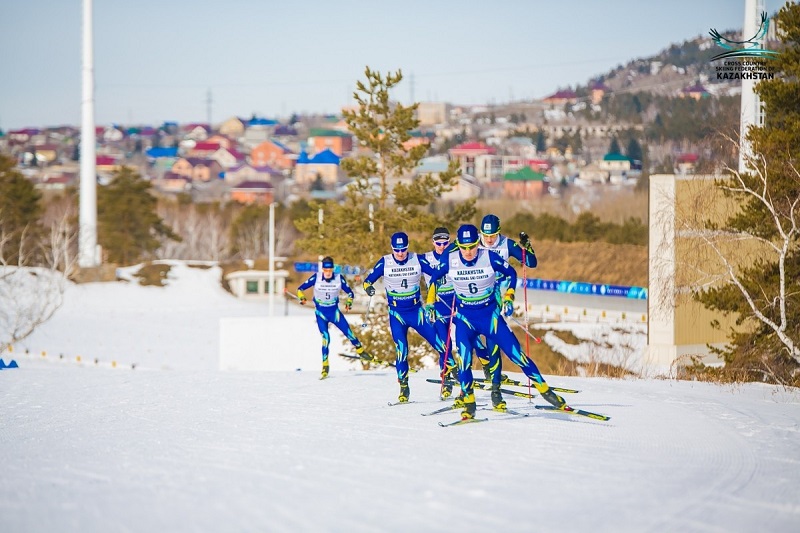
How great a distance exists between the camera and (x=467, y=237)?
1316 centimetres

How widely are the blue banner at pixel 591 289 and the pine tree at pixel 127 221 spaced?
38.3 meters

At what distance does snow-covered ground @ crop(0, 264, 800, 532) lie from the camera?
8.78 metres

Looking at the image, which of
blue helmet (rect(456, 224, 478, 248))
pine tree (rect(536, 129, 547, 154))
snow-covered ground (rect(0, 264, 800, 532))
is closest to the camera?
snow-covered ground (rect(0, 264, 800, 532))

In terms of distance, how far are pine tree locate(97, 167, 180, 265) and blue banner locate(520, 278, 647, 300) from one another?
38298 millimetres

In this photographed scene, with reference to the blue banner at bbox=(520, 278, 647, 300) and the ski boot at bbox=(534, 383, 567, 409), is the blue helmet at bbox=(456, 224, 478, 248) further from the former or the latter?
the blue banner at bbox=(520, 278, 647, 300)

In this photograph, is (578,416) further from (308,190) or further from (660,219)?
(308,190)

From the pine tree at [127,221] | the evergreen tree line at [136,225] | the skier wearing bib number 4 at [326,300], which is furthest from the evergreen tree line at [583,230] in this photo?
the skier wearing bib number 4 at [326,300]

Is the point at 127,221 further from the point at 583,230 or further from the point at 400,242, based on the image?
the point at 400,242

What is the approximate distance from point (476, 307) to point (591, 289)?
48.6 m

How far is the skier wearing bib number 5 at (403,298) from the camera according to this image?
1605 cm

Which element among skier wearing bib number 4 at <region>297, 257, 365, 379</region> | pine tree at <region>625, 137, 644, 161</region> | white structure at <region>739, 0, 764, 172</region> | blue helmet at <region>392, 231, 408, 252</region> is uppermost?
pine tree at <region>625, 137, 644, 161</region>

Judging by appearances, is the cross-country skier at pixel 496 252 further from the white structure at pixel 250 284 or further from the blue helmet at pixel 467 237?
the white structure at pixel 250 284

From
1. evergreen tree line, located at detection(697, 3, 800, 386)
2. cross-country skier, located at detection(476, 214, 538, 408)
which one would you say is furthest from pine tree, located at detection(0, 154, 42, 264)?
cross-country skier, located at detection(476, 214, 538, 408)

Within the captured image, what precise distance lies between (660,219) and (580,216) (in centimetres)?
7103
